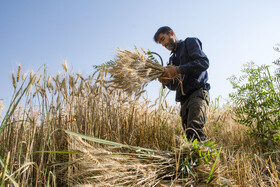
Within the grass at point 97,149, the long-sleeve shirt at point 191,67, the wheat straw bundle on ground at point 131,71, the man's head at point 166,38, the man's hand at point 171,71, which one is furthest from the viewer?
the man's head at point 166,38

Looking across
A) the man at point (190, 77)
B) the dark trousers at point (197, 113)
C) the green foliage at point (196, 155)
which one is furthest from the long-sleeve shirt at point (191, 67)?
the green foliage at point (196, 155)

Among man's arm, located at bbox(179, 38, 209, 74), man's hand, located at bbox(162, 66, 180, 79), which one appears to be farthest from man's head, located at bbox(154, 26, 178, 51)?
man's hand, located at bbox(162, 66, 180, 79)

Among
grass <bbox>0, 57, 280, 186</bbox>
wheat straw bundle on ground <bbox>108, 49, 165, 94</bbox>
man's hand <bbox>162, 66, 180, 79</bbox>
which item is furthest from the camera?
man's hand <bbox>162, 66, 180, 79</bbox>

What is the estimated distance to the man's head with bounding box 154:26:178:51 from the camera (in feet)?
9.24

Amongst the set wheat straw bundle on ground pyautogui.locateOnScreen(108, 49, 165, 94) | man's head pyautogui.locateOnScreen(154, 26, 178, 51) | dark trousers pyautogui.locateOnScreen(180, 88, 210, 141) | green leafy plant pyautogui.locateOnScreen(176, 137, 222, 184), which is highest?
man's head pyautogui.locateOnScreen(154, 26, 178, 51)

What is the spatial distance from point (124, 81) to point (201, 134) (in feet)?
3.89

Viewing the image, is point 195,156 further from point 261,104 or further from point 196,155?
point 261,104

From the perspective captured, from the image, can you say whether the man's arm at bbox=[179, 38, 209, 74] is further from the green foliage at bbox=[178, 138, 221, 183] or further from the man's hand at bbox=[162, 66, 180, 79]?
the green foliage at bbox=[178, 138, 221, 183]

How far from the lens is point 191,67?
230cm

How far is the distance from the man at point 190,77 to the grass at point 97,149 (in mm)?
320

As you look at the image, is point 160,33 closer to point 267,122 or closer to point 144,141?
point 144,141

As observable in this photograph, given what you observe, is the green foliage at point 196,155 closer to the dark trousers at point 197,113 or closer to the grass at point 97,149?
the grass at point 97,149

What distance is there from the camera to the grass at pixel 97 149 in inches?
59.6

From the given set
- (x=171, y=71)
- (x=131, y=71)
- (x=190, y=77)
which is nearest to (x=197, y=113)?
(x=190, y=77)
